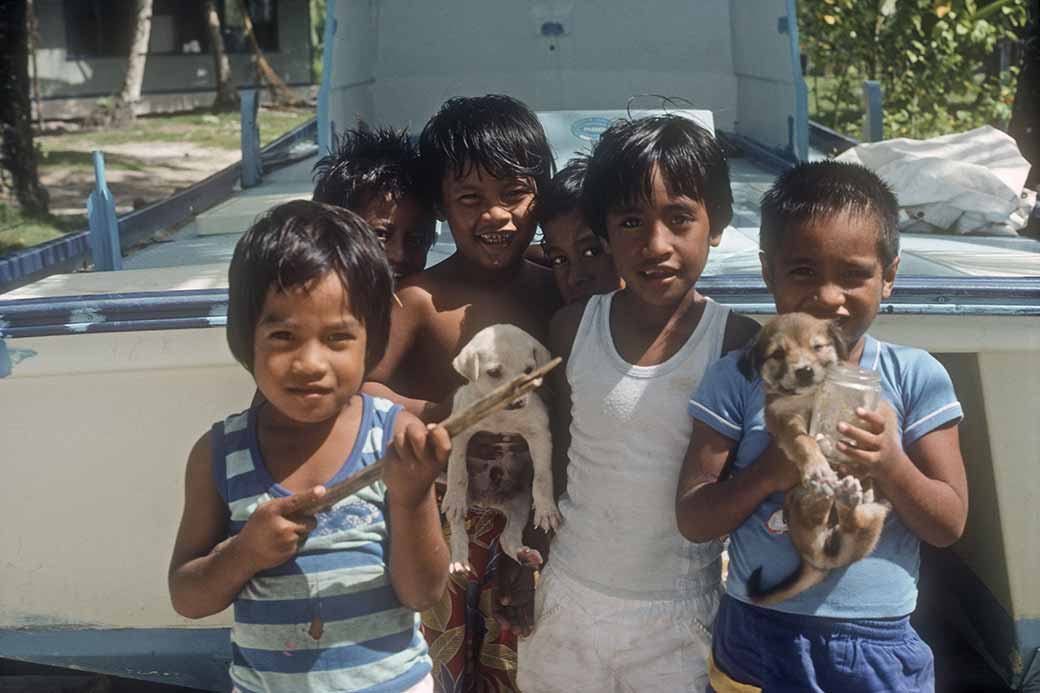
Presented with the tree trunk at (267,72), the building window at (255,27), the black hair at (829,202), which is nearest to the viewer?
the black hair at (829,202)

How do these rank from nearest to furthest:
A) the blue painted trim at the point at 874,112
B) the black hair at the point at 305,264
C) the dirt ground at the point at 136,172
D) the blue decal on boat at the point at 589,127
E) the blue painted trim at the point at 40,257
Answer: the black hair at the point at 305,264 → the blue painted trim at the point at 40,257 → the blue decal on boat at the point at 589,127 → the blue painted trim at the point at 874,112 → the dirt ground at the point at 136,172

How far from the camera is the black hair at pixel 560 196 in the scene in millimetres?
2109

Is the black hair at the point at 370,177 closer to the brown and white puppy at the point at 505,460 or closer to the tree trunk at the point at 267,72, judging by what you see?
the brown and white puppy at the point at 505,460

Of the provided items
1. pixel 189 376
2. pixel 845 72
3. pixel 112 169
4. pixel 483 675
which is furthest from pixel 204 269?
pixel 112 169

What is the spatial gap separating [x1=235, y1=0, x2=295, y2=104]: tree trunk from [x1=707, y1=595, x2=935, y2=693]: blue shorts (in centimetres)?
1844

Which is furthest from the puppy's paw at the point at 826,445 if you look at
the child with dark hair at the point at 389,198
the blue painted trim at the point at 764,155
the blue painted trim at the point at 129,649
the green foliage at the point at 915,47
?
the green foliage at the point at 915,47

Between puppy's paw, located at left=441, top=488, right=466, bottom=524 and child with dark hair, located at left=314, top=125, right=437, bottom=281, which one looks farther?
child with dark hair, located at left=314, top=125, right=437, bottom=281

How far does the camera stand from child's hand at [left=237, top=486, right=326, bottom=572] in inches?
58.9

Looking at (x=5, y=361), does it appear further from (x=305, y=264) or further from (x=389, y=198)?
(x=305, y=264)

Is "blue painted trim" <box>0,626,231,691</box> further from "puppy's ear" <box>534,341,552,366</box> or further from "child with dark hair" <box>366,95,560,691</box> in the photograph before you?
"puppy's ear" <box>534,341,552,366</box>

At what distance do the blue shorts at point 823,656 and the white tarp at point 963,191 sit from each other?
1809 mm

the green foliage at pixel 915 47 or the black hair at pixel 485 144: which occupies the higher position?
the green foliage at pixel 915 47

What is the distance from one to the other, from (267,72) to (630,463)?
60.4 ft

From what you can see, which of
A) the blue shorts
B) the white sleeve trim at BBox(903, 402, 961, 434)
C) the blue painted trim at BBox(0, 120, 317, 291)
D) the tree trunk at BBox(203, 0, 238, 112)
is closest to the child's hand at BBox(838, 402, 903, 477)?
the white sleeve trim at BBox(903, 402, 961, 434)
